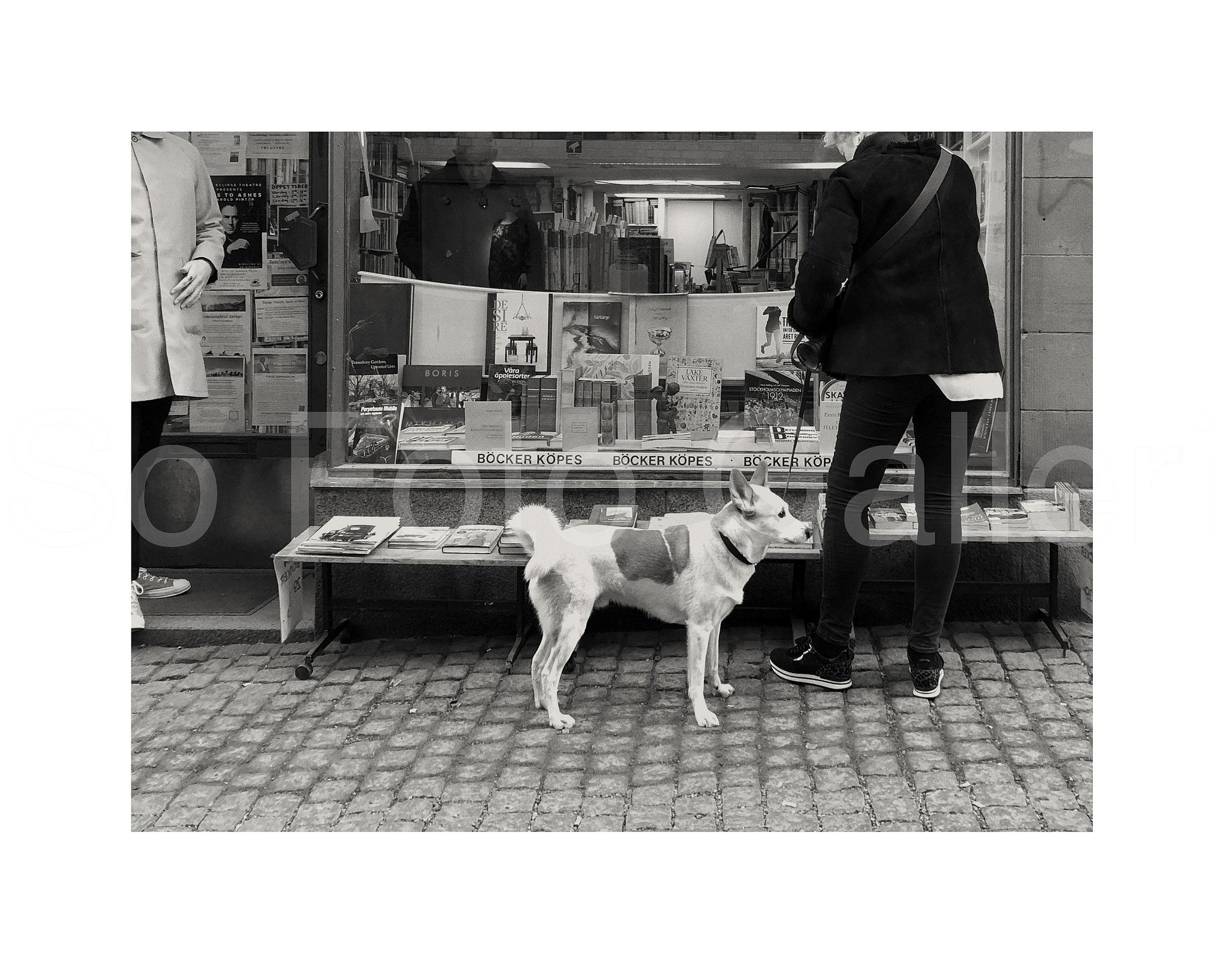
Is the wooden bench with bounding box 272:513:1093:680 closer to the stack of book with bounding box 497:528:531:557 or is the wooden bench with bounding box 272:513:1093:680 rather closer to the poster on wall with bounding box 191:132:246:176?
the stack of book with bounding box 497:528:531:557

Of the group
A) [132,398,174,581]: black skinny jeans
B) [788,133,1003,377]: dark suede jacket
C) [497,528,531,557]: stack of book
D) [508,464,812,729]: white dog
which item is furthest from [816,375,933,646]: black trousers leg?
[132,398,174,581]: black skinny jeans

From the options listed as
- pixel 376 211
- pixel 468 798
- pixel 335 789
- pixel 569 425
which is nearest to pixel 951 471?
pixel 569 425

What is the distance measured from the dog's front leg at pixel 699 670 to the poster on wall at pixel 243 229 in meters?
3.12

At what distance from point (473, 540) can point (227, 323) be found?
2.09m

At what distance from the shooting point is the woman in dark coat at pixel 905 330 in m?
3.88

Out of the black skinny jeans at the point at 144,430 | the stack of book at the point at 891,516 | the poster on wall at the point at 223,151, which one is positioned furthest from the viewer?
the poster on wall at the point at 223,151

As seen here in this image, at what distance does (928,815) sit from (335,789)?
1800 millimetres

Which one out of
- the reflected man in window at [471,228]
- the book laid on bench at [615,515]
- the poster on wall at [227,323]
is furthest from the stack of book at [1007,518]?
the poster on wall at [227,323]

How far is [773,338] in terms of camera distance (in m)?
5.12

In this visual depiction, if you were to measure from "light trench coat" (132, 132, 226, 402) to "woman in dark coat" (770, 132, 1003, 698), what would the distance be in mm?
2545

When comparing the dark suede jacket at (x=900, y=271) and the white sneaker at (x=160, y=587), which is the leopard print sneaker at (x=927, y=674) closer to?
the dark suede jacket at (x=900, y=271)

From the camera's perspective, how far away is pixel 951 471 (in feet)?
13.5

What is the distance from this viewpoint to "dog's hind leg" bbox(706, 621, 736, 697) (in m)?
4.18

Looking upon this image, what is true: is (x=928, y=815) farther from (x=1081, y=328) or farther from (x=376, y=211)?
(x=376, y=211)
